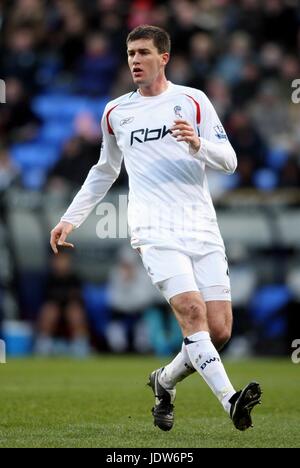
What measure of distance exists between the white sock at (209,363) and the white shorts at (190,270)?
327mm

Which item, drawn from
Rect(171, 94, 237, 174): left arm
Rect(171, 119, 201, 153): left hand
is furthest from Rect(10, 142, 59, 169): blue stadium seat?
Rect(171, 119, 201, 153): left hand

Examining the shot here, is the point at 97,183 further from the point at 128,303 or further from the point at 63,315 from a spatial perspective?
the point at 63,315

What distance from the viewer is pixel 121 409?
9500 millimetres

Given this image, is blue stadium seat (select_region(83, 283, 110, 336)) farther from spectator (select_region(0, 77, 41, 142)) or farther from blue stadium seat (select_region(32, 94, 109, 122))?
blue stadium seat (select_region(32, 94, 109, 122))

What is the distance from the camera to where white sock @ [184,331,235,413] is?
7.42m

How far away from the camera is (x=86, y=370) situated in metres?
13.9

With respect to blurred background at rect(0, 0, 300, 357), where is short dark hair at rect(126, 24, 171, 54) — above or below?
above

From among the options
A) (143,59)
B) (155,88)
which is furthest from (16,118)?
(143,59)

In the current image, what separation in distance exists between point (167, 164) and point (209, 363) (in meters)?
1.38

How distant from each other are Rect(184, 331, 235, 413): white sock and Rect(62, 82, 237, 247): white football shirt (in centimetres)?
70

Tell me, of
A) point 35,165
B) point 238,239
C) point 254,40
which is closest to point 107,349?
point 238,239

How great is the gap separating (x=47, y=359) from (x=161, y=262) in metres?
8.47
